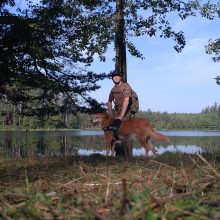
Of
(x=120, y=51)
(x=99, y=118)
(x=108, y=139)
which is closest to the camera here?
(x=108, y=139)

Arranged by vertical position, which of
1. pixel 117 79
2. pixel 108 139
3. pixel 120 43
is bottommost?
pixel 108 139

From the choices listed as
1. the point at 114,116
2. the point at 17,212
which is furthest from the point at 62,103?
the point at 17,212

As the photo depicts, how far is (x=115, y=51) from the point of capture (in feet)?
55.0

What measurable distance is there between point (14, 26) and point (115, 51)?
159 inches

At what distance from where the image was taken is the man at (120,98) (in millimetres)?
11992

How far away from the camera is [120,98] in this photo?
12281mm

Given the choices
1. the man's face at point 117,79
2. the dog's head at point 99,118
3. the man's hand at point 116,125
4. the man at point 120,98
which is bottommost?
the man's hand at point 116,125

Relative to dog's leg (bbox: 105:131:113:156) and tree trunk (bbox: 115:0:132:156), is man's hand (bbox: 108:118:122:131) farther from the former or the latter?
tree trunk (bbox: 115:0:132:156)


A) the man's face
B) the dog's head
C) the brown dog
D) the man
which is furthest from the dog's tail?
the man's face

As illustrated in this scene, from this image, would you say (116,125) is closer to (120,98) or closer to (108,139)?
(108,139)

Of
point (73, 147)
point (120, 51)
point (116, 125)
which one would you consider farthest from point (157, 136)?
point (73, 147)

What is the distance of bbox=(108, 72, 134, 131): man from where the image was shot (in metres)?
12.0

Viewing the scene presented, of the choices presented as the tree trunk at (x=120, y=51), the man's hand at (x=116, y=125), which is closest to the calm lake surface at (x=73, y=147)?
the tree trunk at (x=120, y=51)

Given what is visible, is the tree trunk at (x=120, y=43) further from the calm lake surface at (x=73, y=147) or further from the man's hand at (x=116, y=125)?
the man's hand at (x=116, y=125)
